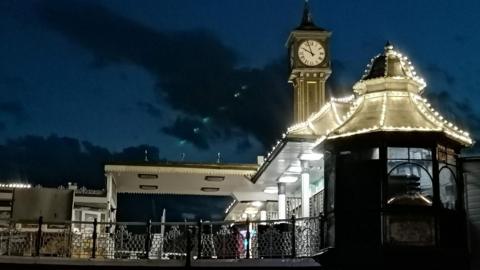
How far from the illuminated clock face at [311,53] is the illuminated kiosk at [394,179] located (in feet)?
39.1

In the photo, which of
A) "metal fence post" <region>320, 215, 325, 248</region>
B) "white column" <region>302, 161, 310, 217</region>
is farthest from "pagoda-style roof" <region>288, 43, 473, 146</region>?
"white column" <region>302, 161, 310, 217</region>

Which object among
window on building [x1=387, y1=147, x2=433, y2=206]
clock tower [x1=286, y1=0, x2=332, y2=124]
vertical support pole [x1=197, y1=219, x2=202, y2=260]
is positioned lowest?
vertical support pole [x1=197, y1=219, x2=202, y2=260]

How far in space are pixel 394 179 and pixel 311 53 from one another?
13863mm

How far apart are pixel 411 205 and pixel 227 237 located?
600 centimetres

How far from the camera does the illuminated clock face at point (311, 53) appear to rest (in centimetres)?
3317

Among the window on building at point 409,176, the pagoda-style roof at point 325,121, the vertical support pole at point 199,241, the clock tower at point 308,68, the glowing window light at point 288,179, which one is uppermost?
the clock tower at point 308,68

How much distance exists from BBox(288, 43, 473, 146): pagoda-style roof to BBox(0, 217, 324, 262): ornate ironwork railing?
2790 mm

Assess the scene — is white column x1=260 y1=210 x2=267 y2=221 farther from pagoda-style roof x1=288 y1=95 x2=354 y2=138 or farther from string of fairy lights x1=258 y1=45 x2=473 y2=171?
string of fairy lights x1=258 y1=45 x2=473 y2=171

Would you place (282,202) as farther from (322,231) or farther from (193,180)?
(322,231)

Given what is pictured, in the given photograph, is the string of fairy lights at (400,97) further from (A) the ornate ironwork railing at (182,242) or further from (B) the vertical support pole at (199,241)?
(B) the vertical support pole at (199,241)

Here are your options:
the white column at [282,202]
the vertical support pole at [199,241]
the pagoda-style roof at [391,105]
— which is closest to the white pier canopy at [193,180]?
the white column at [282,202]

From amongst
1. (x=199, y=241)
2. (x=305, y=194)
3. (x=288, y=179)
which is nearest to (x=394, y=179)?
(x=199, y=241)

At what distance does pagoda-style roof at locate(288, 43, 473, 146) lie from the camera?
65.3 ft

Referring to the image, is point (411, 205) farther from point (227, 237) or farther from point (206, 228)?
point (206, 228)
